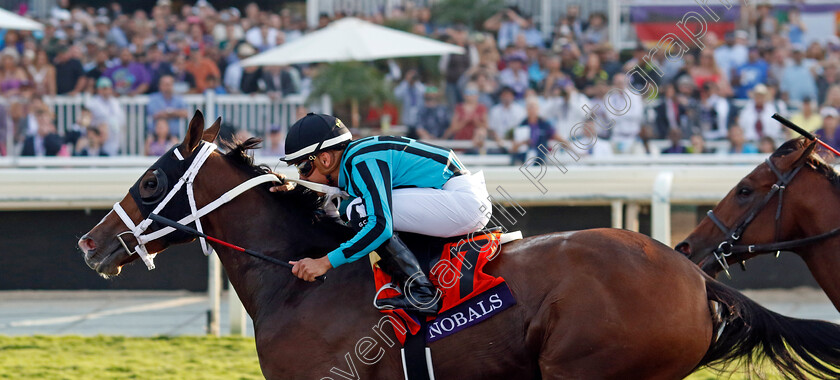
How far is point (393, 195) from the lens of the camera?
3.56 m

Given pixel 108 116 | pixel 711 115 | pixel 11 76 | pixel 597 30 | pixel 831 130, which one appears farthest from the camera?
pixel 597 30

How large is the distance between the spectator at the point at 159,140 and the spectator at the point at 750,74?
6.66 metres

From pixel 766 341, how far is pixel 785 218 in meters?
1.08

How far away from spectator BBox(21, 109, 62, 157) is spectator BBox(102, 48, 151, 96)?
1.63 meters

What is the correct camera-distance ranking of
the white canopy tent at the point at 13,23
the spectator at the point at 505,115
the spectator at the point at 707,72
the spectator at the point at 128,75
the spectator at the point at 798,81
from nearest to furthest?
the spectator at the point at 505,115
the white canopy tent at the point at 13,23
the spectator at the point at 707,72
the spectator at the point at 798,81
the spectator at the point at 128,75

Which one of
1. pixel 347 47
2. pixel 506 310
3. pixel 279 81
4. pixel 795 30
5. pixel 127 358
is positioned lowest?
pixel 127 358

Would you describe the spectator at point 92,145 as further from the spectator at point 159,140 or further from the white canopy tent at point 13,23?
the white canopy tent at point 13,23

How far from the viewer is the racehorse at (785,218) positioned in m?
4.25

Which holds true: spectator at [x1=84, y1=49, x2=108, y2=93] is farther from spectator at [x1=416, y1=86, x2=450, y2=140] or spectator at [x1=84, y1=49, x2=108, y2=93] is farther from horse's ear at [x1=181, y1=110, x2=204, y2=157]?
horse's ear at [x1=181, y1=110, x2=204, y2=157]

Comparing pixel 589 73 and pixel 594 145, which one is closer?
pixel 594 145

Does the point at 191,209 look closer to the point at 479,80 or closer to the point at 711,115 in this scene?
the point at 711,115

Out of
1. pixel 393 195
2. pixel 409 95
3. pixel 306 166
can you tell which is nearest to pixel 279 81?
pixel 409 95

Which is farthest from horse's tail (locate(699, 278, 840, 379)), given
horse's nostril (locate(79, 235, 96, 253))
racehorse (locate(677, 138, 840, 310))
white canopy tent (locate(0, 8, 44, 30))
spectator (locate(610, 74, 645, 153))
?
white canopy tent (locate(0, 8, 44, 30))

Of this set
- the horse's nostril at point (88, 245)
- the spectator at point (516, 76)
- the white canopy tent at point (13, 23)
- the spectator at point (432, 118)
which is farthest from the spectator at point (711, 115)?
the horse's nostril at point (88, 245)
